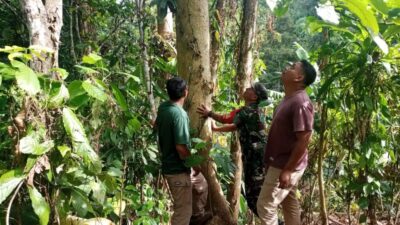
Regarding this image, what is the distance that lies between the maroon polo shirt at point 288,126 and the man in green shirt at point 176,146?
24.3 inches

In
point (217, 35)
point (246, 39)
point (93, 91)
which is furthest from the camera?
point (217, 35)

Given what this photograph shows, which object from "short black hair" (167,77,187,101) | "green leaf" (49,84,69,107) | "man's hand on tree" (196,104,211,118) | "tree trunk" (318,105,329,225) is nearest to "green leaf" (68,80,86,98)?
"green leaf" (49,84,69,107)

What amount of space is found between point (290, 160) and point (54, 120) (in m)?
1.56

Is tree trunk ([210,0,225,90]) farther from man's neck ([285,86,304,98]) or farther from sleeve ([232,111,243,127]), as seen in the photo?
man's neck ([285,86,304,98])

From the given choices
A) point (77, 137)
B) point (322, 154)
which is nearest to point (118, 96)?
point (77, 137)

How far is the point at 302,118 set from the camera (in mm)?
2678

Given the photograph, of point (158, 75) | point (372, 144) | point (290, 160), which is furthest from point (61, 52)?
point (372, 144)

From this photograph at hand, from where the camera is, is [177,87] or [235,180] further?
[235,180]

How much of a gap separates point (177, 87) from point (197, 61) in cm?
25

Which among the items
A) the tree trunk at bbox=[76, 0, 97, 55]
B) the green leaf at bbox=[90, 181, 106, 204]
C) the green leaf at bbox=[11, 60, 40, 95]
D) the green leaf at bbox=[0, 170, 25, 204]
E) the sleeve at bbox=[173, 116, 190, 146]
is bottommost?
the green leaf at bbox=[90, 181, 106, 204]

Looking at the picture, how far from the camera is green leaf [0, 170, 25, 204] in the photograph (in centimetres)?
202

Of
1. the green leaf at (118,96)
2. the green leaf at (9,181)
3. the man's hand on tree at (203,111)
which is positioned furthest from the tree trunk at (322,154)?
the green leaf at (9,181)

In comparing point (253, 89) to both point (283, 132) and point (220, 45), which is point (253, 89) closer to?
point (283, 132)

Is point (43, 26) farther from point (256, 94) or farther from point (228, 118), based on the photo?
point (256, 94)
